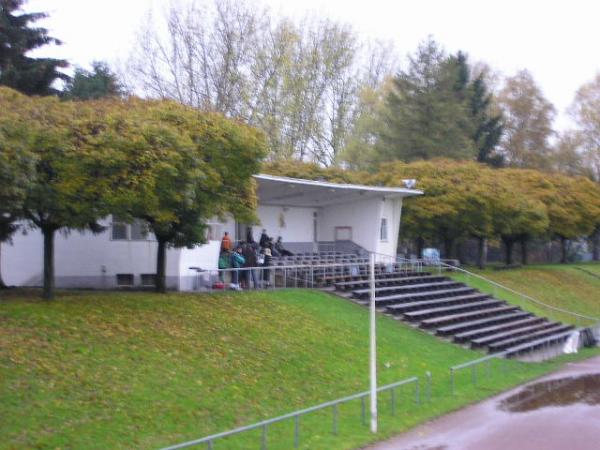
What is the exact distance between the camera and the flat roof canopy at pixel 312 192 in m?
30.6

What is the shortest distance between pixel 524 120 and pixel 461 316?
43369 mm

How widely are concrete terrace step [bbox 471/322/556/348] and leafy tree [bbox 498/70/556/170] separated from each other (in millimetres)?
37271

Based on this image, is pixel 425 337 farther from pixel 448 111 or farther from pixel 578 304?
pixel 448 111

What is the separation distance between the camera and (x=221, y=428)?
14234 mm

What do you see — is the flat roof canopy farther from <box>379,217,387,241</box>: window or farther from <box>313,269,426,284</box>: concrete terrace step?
<box>313,269,426,284</box>: concrete terrace step

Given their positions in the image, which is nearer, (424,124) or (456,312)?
(456,312)

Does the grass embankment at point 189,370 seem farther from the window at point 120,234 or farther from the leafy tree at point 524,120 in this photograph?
the leafy tree at point 524,120

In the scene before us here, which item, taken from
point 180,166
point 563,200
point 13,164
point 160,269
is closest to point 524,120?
point 563,200

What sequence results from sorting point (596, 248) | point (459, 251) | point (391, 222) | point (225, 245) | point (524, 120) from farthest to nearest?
point (524, 120) < point (596, 248) < point (459, 251) < point (391, 222) < point (225, 245)

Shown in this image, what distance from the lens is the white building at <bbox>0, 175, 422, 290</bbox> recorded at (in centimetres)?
2503

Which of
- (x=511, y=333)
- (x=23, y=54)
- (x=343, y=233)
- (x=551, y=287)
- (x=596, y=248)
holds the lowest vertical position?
(x=511, y=333)

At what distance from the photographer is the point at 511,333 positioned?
28984 millimetres

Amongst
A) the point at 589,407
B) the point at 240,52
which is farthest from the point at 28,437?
the point at 240,52

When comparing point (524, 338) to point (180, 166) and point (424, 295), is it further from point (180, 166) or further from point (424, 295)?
point (180, 166)
